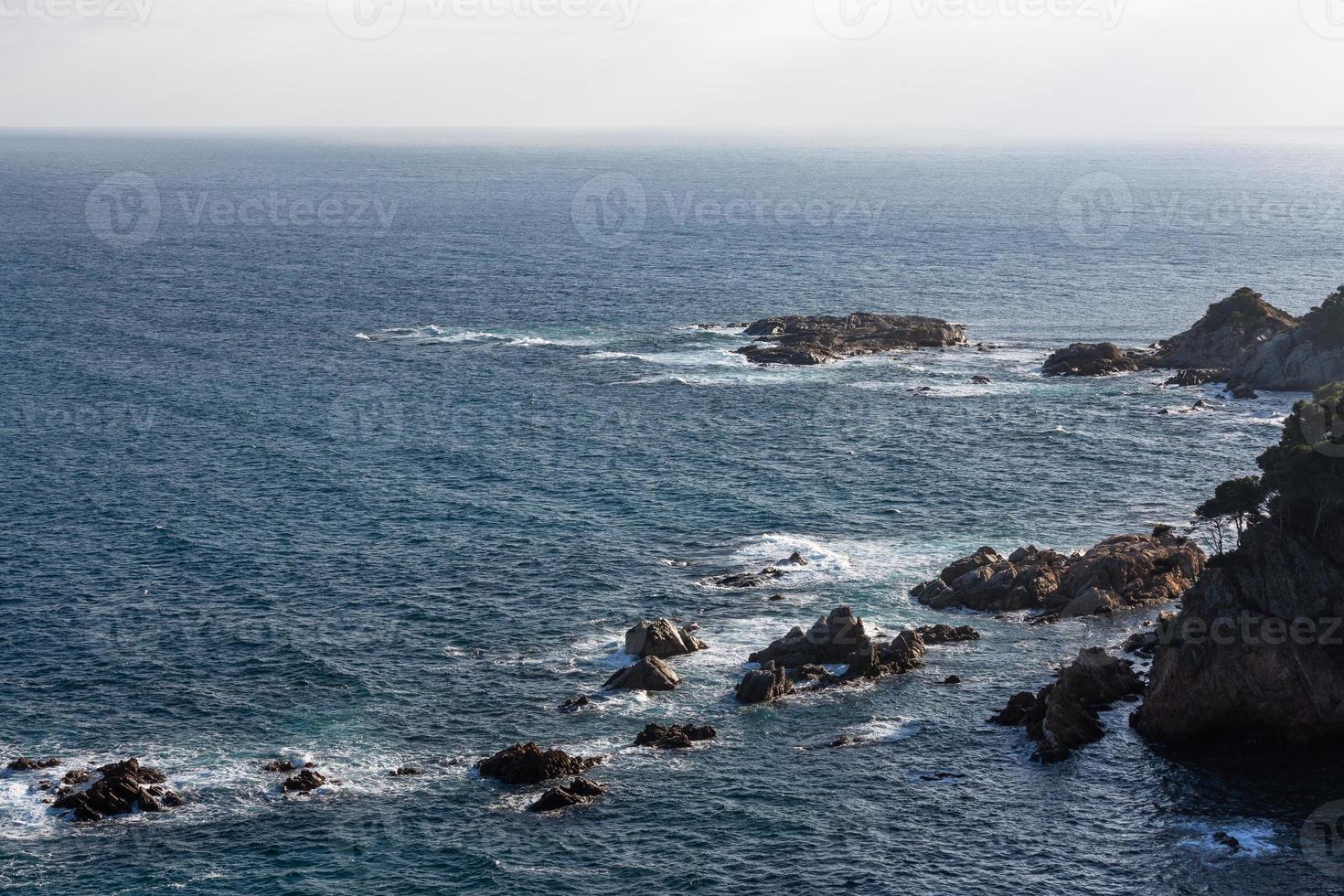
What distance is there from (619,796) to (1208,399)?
10836cm

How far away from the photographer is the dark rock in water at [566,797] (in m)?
77.4

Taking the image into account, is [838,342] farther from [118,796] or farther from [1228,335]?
[118,796]

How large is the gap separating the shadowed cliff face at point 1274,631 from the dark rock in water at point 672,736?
89.6ft

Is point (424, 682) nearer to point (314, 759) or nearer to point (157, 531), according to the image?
point (314, 759)

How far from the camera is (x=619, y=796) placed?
78688 millimetres

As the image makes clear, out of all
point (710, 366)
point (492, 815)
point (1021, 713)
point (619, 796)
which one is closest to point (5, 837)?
A: point (492, 815)

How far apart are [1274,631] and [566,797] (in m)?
44.4

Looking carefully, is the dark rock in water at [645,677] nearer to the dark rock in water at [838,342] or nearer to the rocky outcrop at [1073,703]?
the rocky outcrop at [1073,703]

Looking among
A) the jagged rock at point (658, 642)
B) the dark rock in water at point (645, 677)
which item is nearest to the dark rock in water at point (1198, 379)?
the jagged rock at point (658, 642)

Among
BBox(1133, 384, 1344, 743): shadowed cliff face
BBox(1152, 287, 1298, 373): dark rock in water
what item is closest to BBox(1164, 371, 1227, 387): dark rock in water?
BBox(1152, 287, 1298, 373): dark rock in water

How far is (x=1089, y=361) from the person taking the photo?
177375 millimetres

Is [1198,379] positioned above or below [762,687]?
above

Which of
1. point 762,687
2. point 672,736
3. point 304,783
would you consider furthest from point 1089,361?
point 304,783

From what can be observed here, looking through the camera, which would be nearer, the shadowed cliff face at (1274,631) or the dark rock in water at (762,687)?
the shadowed cliff face at (1274,631)
